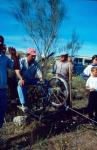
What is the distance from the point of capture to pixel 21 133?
8461 mm

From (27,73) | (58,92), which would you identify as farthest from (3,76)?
(58,92)

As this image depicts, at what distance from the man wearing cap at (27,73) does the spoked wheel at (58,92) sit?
649mm

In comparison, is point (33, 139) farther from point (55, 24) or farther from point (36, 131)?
point (55, 24)

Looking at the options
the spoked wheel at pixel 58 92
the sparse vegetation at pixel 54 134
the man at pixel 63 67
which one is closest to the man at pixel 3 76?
the sparse vegetation at pixel 54 134

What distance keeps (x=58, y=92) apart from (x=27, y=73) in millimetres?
1135

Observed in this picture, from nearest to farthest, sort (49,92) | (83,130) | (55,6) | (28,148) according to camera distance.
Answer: (28,148) → (83,130) → (49,92) → (55,6)

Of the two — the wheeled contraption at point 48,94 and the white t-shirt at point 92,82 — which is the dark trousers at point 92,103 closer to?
the white t-shirt at point 92,82

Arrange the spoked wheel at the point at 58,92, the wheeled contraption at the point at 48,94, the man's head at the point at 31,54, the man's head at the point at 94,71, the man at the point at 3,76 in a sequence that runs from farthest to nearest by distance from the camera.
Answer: the spoked wheel at the point at 58,92
the wheeled contraption at the point at 48,94
the man's head at the point at 94,71
the man's head at the point at 31,54
the man at the point at 3,76

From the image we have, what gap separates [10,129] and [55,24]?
2468 centimetres

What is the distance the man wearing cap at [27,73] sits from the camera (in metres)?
9.09

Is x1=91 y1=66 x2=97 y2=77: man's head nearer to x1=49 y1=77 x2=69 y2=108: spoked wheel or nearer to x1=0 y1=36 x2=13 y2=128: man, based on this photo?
x1=49 y1=77 x2=69 y2=108: spoked wheel

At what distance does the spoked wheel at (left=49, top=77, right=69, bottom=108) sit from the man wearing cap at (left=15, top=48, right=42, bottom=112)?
65cm

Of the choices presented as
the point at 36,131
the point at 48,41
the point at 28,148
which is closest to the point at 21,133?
the point at 36,131

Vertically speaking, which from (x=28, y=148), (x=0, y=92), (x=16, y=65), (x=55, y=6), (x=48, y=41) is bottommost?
(x=28, y=148)
